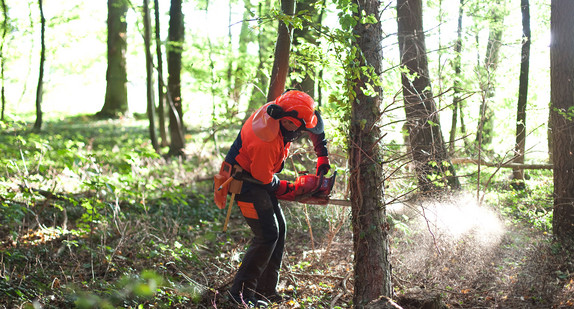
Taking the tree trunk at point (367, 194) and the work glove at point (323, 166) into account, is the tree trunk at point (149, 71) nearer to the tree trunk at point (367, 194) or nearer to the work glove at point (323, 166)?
the work glove at point (323, 166)

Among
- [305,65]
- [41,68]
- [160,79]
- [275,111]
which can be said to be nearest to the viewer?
[275,111]

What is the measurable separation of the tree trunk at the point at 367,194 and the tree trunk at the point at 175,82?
859 cm

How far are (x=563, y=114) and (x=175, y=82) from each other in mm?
9651

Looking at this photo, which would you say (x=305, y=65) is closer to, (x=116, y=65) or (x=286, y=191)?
(x=286, y=191)

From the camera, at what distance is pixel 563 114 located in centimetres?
566

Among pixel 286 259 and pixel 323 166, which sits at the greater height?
pixel 323 166

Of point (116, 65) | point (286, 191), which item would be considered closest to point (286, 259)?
point (286, 191)

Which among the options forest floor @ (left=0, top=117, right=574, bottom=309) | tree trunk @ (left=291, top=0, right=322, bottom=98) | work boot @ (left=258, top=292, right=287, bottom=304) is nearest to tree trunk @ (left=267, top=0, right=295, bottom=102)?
tree trunk @ (left=291, top=0, right=322, bottom=98)

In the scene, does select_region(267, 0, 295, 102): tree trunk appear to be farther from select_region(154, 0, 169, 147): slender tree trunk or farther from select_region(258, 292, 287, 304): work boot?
select_region(154, 0, 169, 147): slender tree trunk

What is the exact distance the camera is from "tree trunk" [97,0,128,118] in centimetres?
1828

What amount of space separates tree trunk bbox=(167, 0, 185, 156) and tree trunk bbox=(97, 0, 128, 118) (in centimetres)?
711

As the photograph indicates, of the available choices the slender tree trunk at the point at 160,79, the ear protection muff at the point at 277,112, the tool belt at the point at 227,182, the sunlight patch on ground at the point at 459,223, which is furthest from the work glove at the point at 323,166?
the slender tree trunk at the point at 160,79

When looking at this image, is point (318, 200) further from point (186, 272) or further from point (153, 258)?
point (153, 258)

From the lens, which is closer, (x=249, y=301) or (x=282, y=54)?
(x=249, y=301)
